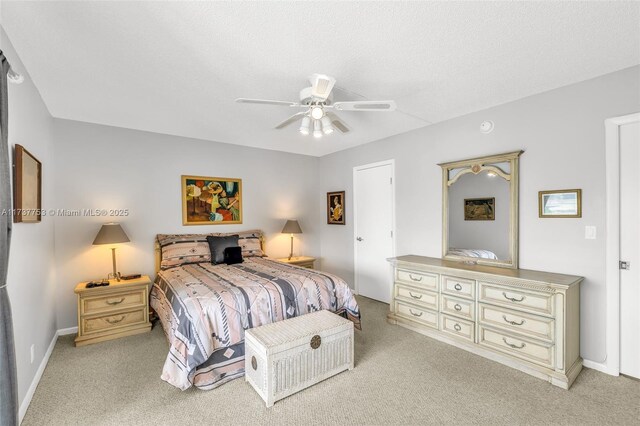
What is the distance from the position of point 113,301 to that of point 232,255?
1.37 m

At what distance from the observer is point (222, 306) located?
2.51 m

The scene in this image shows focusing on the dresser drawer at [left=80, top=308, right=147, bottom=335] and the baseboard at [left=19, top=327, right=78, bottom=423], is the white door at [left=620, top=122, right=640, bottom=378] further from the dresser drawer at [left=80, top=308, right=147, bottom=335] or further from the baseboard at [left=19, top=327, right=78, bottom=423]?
the dresser drawer at [left=80, top=308, right=147, bottom=335]

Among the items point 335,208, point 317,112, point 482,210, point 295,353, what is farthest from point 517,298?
point 335,208

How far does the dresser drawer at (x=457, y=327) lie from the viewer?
9.61ft

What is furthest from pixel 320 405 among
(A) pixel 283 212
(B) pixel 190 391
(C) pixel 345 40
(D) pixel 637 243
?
(A) pixel 283 212

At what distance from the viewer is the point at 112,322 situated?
331 centimetres

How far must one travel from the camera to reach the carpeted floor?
2.03 m

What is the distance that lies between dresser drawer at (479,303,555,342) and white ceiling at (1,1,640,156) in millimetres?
2025

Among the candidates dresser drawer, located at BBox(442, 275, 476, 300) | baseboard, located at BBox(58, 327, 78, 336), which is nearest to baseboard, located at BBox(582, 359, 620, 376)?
dresser drawer, located at BBox(442, 275, 476, 300)

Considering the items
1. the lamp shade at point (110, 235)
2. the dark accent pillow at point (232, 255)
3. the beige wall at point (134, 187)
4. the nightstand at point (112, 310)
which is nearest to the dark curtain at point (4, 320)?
the nightstand at point (112, 310)

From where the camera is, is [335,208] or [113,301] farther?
[335,208]

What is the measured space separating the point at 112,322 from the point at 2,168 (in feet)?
7.98

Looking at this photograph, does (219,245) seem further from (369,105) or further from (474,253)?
(474,253)

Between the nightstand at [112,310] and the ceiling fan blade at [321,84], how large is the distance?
9.42 ft
